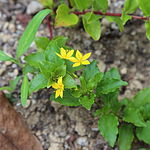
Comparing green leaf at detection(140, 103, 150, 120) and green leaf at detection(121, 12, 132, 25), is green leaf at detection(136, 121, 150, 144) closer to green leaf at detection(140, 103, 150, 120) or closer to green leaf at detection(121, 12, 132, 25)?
green leaf at detection(140, 103, 150, 120)

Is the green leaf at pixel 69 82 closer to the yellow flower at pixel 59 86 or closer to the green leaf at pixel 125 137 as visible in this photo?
the yellow flower at pixel 59 86

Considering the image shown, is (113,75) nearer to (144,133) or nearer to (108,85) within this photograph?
(108,85)

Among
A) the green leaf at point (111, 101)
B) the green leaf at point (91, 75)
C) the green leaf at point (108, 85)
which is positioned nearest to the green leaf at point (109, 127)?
the green leaf at point (111, 101)

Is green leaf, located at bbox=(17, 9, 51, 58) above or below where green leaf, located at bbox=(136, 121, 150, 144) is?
above

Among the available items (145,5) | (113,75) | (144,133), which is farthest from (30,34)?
(144,133)

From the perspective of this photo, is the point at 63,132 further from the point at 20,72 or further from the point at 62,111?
the point at 20,72

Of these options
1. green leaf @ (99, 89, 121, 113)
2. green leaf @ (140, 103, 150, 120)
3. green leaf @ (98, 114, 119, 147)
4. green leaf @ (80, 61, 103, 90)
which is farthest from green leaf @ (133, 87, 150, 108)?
green leaf @ (80, 61, 103, 90)
